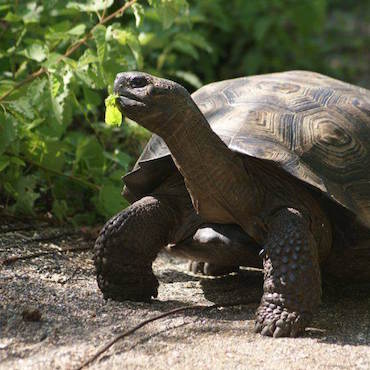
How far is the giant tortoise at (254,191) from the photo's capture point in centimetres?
328

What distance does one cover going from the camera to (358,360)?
2.98 meters

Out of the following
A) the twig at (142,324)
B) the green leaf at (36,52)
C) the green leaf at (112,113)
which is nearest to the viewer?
the twig at (142,324)

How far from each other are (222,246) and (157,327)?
0.64 metres

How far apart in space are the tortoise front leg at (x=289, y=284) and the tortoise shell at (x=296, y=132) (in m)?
0.31

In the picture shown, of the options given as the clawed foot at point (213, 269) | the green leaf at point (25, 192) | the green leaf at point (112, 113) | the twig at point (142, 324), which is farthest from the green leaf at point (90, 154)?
the twig at point (142, 324)

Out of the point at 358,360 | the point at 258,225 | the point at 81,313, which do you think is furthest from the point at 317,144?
the point at 81,313

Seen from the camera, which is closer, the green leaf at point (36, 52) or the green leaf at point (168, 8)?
the green leaf at point (168, 8)

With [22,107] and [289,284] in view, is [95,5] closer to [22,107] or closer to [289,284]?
[22,107]

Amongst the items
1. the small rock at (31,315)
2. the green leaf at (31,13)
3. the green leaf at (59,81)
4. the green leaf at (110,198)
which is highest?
the green leaf at (31,13)

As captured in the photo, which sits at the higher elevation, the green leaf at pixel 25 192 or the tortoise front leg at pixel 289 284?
the tortoise front leg at pixel 289 284

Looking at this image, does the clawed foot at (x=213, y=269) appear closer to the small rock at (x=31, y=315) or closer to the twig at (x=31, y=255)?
the twig at (x=31, y=255)

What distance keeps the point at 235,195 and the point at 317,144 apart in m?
0.48

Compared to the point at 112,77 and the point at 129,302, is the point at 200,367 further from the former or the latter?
the point at 112,77

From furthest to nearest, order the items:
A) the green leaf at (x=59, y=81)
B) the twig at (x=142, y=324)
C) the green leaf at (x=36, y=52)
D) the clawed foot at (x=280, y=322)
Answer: the green leaf at (x=36, y=52), the green leaf at (x=59, y=81), the clawed foot at (x=280, y=322), the twig at (x=142, y=324)
